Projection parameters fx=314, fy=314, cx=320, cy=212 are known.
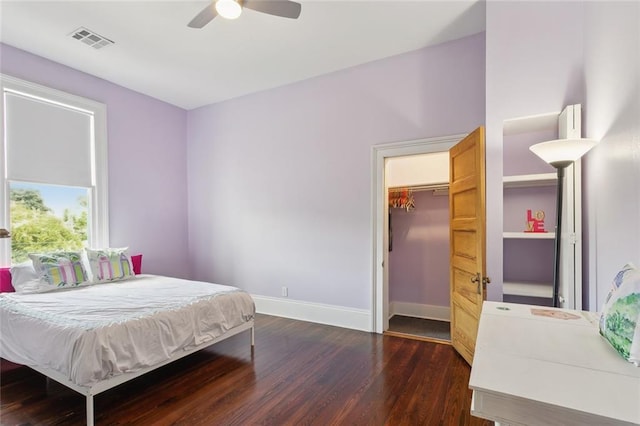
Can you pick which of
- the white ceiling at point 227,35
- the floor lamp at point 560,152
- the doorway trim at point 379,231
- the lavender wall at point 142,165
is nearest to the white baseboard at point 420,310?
the doorway trim at point 379,231

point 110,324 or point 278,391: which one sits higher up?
point 110,324

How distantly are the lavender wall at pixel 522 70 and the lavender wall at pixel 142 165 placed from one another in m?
4.45

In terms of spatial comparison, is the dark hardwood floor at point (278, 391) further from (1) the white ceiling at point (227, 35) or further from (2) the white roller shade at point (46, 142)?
(1) the white ceiling at point (227, 35)

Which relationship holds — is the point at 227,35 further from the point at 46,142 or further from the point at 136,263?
the point at 136,263

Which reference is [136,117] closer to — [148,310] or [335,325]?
[148,310]

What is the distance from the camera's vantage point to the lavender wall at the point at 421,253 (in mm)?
4285

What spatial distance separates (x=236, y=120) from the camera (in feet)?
15.9

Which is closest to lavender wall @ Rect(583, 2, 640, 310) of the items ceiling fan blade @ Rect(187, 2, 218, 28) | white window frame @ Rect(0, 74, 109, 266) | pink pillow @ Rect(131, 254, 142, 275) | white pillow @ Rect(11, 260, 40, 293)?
ceiling fan blade @ Rect(187, 2, 218, 28)

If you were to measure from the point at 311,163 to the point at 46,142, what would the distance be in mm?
3112

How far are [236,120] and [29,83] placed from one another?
2.36 m

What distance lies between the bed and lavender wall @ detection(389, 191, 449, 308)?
7.50 ft

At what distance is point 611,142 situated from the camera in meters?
1.78

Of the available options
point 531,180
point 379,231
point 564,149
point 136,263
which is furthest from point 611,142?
point 136,263

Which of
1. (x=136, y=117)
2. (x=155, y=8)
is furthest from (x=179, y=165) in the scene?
(x=155, y=8)
